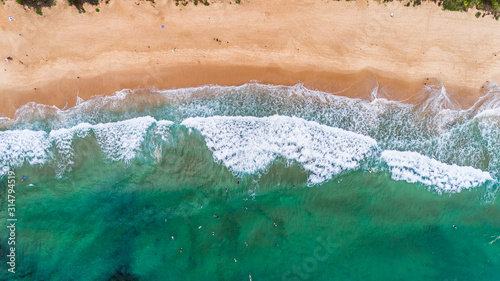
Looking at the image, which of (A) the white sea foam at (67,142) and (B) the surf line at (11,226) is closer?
(B) the surf line at (11,226)

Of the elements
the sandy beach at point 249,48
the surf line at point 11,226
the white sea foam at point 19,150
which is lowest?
the surf line at point 11,226

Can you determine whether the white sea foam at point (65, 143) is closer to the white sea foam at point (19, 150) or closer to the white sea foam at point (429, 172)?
the white sea foam at point (19, 150)

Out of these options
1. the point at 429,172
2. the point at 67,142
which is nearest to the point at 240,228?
the point at 67,142

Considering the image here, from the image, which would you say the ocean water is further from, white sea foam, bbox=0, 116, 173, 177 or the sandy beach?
the sandy beach

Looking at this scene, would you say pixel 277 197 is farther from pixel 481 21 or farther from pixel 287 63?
pixel 481 21

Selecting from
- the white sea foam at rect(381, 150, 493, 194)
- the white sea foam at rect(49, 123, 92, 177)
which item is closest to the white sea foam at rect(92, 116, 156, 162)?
the white sea foam at rect(49, 123, 92, 177)

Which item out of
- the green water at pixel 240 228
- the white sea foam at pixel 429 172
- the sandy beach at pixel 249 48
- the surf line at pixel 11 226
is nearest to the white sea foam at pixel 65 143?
the green water at pixel 240 228
